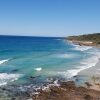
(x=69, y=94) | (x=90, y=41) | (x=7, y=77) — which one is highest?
(x=7, y=77)

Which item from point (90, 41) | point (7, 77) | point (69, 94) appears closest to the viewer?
point (69, 94)

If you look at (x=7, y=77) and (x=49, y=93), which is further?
(x=7, y=77)

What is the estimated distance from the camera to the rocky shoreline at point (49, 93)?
83.7 feet

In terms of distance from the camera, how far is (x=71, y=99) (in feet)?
82.7

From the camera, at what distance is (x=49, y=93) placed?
26953mm

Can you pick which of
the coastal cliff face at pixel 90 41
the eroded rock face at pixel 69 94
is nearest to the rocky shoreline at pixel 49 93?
the eroded rock face at pixel 69 94

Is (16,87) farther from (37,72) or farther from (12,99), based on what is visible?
(37,72)

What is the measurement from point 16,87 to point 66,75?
9.97 meters

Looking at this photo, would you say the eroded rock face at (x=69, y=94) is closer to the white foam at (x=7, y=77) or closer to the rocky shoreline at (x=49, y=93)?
the rocky shoreline at (x=49, y=93)

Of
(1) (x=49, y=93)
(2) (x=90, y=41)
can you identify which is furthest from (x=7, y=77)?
(2) (x=90, y=41)

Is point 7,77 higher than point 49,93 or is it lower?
higher

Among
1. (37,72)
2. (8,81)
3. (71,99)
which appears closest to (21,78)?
(8,81)

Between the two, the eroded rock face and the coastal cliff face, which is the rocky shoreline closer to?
the eroded rock face

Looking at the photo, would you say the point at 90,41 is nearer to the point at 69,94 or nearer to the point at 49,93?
the point at 69,94
